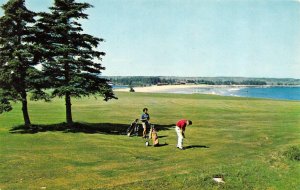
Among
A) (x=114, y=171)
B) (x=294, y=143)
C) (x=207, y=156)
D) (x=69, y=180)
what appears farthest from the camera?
(x=294, y=143)

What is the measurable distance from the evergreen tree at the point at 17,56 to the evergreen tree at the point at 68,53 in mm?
1069

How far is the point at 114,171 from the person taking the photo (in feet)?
57.1

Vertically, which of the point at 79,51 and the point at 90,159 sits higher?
the point at 79,51

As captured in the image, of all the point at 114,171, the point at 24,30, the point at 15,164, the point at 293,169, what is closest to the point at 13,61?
the point at 24,30

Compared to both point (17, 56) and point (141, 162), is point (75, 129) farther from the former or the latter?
point (141, 162)

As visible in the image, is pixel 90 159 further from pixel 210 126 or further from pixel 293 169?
pixel 210 126

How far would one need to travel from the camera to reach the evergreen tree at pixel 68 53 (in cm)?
3008

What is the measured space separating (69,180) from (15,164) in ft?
13.4

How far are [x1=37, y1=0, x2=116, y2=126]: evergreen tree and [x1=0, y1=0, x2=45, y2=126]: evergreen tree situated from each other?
1069 millimetres

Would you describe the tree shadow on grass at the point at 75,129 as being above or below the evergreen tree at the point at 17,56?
below

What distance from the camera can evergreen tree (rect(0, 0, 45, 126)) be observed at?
92.2ft

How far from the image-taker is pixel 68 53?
31031mm

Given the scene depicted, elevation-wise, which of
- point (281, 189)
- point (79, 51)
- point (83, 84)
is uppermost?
point (79, 51)

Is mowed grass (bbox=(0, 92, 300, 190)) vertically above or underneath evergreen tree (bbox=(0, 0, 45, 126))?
underneath
